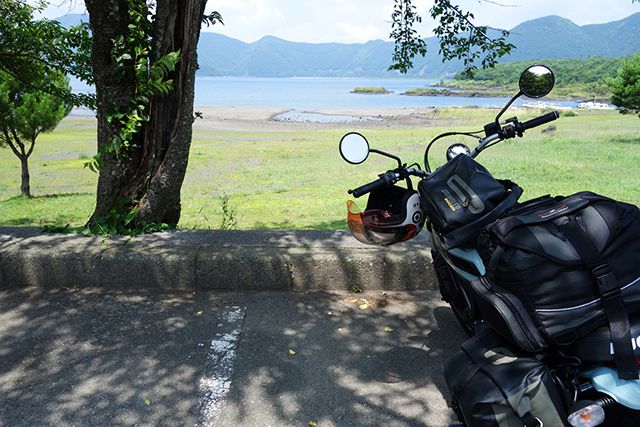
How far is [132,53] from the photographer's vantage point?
4555 millimetres

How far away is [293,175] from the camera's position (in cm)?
1617

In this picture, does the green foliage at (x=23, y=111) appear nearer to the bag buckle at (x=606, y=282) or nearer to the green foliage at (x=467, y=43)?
the green foliage at (x=467, y=43)

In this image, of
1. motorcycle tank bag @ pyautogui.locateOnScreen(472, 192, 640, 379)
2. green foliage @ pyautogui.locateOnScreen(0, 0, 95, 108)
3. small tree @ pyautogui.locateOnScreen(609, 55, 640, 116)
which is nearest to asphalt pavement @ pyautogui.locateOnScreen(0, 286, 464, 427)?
motorcycle tank bag @ pyautogui.locateOnScreen(472, 192, 640, 379)

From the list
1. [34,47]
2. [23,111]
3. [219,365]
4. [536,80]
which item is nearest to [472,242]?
[536,80]

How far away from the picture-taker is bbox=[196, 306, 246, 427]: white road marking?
279 centimetres

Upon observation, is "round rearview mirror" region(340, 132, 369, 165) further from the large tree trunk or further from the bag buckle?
the large tree trunk

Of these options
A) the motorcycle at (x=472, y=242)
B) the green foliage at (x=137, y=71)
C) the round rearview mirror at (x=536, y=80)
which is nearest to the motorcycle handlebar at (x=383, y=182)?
the motorcycle at (x=472, y=242)

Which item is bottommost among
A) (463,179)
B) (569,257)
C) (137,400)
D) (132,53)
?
(137,400)

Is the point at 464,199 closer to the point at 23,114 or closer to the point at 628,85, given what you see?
the point at 23,114

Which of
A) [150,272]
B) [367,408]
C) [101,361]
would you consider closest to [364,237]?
[367,408]

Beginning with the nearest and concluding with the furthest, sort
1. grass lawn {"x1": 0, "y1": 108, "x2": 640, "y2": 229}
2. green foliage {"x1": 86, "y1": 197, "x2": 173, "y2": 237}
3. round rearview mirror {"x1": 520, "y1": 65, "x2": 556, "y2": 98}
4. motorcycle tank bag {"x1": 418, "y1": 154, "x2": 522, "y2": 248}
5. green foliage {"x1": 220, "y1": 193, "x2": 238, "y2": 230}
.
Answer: motorcycle tank bag {"x1": 418, "y1": 154, "x2": 522, "y2": 248}
round rearview mirror {"x1": 520, "y1": 65, "x2": 556, "y2": 98}
green foliage {"x1": 86, "y1": 197, "x2": 173, "y2": 237}
green foliage {"x1": 220, "y1": 193, "x2": 238, "y2": 230}
grass lawn {"x1": 0, "y1": 108, "x2": 640, "y2": 229}

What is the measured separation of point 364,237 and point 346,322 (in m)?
1.05

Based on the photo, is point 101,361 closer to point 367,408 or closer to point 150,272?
point 150,272

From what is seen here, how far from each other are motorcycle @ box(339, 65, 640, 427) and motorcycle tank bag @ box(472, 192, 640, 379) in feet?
0.22
